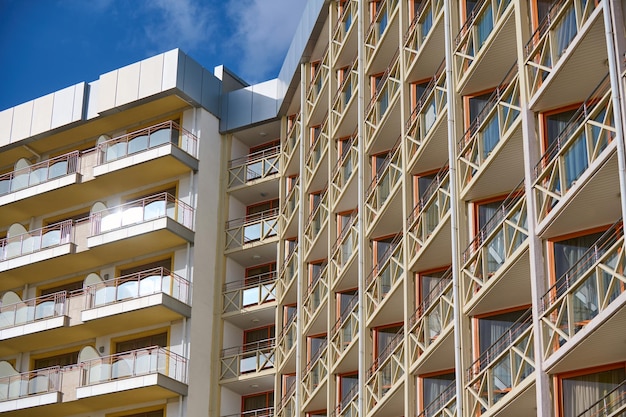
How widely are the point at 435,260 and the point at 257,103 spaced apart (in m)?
21.2

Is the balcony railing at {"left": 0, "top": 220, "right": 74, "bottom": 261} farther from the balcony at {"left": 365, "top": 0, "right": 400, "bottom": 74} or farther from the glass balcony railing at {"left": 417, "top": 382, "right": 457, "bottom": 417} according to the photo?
the glass balcony railing at {"left": 417, "top": 382, "right": 457, "bottom": 417}

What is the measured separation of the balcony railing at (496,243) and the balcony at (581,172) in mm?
1329

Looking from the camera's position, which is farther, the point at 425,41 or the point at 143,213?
the point at 143,213

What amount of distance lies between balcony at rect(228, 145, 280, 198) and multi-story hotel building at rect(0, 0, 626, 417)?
0.40 ft

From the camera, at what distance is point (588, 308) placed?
2373cm

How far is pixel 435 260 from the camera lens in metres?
33.8

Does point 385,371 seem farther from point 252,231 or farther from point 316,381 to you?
point 252,231

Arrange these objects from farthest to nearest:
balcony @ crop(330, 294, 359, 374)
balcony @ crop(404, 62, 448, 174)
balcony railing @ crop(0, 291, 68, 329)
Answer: balcony railing @ crop(0, 291, 68, 329) → balcony @ crop(330, 294, 359, 374) → balcony @ crop(404, 62, 448, 174)

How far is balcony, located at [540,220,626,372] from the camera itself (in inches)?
897

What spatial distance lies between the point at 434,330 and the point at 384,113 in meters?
9.31

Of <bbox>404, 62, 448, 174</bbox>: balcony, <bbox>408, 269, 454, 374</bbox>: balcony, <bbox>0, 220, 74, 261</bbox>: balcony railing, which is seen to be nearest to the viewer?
<bbox>408, 269, 454, 374</bbox>: balcony

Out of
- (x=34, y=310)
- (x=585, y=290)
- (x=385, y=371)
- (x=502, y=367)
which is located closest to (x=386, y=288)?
(x=385, y=371)

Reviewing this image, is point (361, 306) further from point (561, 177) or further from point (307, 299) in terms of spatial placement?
point (561, 177)

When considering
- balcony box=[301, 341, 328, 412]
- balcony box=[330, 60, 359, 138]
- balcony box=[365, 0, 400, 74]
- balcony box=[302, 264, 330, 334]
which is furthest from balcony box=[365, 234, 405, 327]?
balcony box=[330, 60, 359, 138]
